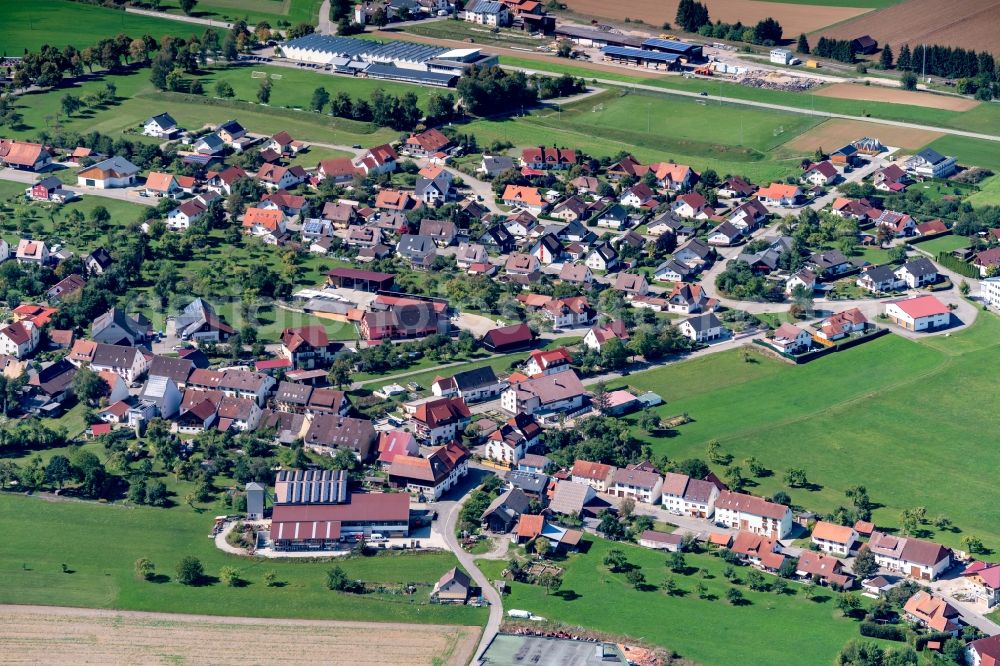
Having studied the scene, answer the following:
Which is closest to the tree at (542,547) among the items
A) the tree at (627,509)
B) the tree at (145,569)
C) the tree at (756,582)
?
the tree at (627,509)

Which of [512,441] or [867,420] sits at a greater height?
[867,420]

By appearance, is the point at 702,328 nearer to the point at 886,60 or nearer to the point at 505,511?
the point at 505,511

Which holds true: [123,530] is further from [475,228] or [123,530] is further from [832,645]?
[475,228]

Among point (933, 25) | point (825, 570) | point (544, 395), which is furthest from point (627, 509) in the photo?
point (933, 25)

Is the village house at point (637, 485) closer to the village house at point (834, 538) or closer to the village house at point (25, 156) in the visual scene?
the village house at point (834, 538)

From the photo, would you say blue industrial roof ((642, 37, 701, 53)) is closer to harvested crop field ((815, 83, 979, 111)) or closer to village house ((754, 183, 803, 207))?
harvested crop field ((815, 83, 979, 111))

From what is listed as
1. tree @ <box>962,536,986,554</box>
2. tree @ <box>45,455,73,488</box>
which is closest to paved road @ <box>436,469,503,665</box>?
A: tree @ <box>45,455,73,488</box>

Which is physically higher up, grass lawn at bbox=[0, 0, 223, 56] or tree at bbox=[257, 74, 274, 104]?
grass lawn at bbox=[0, 0, 223, 56]
